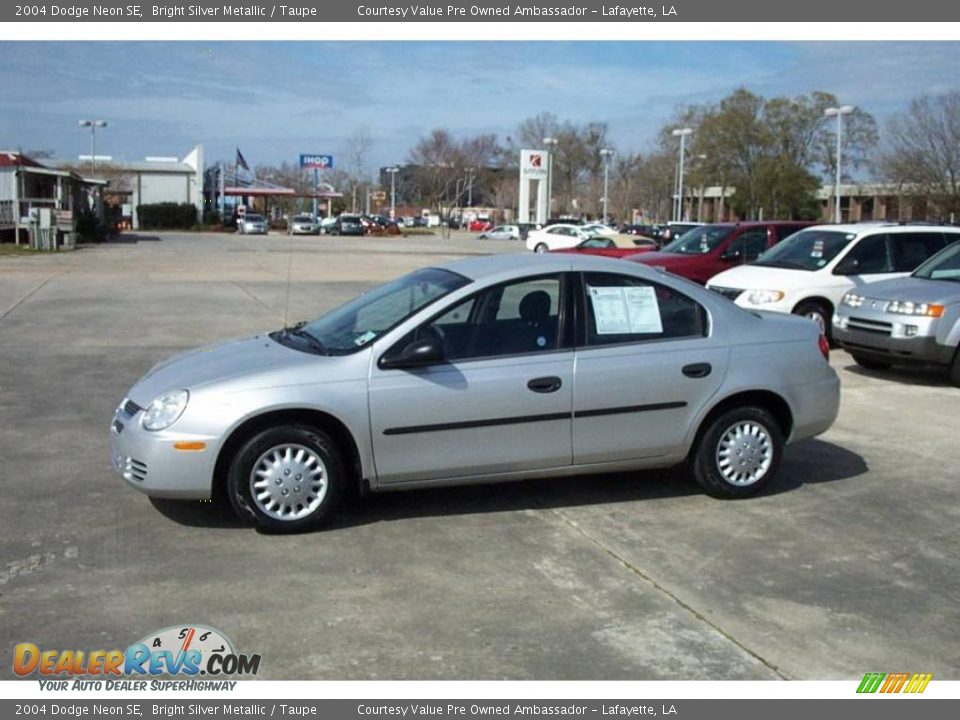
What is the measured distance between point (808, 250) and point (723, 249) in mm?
2792

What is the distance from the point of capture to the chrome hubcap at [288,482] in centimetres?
557

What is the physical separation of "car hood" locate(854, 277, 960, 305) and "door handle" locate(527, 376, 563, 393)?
634cm

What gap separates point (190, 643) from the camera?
169 inches

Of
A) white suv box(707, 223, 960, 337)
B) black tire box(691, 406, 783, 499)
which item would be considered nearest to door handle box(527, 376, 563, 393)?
black tire box(691, 406, 783, 499)

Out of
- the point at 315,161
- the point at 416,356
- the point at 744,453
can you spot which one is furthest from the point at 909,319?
the point at 315,161

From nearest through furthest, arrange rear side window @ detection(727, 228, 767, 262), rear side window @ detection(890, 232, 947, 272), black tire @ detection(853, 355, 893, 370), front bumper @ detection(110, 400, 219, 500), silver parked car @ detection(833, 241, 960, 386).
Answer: front bumper @ detection(110, 400, 219, 500)
silver parked car @ detection(833, 241, 960, 386)
black tire @ detection(853, 355, 893, 370)
rear side window @ detection(890, 232, 947, 272)
rear side window @ detection(727, 228, 767, 262)

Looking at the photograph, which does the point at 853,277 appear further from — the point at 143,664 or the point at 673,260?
the point at 143,664

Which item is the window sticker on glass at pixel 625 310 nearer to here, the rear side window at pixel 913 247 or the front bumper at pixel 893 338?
the front bumper at pixel 893 338

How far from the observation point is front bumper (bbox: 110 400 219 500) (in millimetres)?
5480

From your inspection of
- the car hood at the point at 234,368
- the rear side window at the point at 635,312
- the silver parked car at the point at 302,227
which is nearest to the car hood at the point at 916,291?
the rear side window at the point at 635,312

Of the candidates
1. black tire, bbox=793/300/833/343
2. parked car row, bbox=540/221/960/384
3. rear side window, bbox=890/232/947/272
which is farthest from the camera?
rear side window, bbox=890/232/947/272

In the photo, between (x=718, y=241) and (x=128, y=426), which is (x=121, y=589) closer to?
(x=128, y=426)

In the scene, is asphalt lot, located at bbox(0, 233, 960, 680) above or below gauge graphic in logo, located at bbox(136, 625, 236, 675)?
above

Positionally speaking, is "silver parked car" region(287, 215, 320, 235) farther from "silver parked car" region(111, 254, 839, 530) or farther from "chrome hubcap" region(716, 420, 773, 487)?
"chrome hubcap" region(716, 420, 773, 487)
